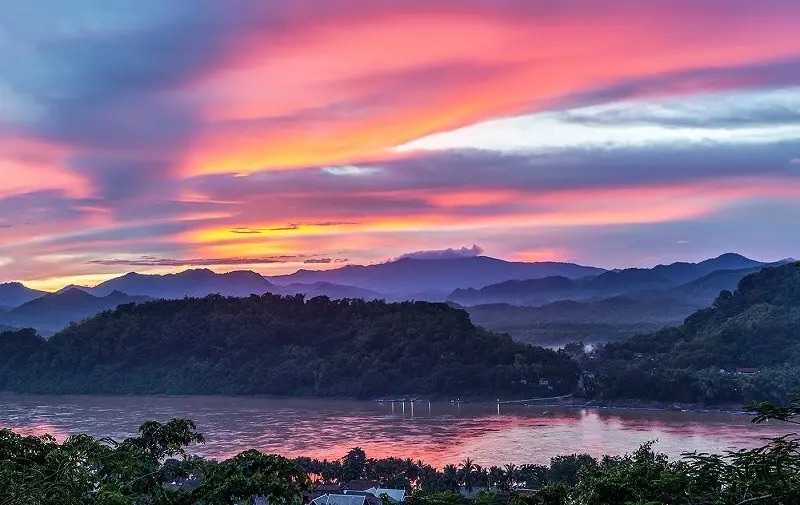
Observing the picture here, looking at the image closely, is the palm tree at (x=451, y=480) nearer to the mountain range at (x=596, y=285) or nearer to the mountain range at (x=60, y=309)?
the mountain range at (x=60, y=309)

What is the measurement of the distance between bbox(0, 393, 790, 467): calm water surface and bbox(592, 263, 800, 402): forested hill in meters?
2.33

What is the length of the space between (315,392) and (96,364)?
1452cm

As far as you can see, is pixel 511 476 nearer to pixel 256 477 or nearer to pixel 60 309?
pixel 256 477

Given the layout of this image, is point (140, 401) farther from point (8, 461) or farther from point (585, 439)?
point (8, 461)

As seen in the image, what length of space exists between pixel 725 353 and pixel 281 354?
83.8 feet

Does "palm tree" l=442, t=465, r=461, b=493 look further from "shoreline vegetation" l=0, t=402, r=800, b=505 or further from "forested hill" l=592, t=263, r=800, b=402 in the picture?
"forested hill" l=592, t=263, r=800, b=402

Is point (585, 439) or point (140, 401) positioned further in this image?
point (140, 401)

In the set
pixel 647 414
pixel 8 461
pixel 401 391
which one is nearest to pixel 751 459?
pixel 8 461

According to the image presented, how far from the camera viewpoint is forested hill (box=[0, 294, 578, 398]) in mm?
44312

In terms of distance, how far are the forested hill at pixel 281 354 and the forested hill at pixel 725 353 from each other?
14.0 ft

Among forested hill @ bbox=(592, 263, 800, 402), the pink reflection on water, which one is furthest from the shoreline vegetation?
forested hill @ bbox=(592, 263, 800, 402)

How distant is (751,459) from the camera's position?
11.6 ft

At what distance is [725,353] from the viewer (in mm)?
41875

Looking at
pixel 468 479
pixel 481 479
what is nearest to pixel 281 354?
pixel 481 479
